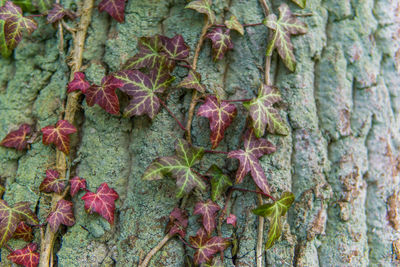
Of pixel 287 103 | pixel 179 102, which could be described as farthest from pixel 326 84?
pixel 179 102

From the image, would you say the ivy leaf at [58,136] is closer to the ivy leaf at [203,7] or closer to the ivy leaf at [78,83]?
the ivy leaf at [78,83]

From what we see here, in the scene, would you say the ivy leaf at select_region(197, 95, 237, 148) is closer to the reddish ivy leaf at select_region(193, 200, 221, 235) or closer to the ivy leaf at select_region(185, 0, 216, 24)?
the reddish ivy leaf at select_region(193, 200, 221, 235)

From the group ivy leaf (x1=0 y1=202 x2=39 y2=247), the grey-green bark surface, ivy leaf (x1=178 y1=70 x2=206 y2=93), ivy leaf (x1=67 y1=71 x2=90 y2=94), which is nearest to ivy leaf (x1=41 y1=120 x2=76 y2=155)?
the grey-green bark surface

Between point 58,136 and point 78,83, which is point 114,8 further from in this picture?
point 58,136

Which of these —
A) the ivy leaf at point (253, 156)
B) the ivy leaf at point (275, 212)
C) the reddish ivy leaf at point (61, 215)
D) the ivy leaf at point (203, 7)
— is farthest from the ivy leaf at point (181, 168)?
the ivy leaf at point (203, 7)

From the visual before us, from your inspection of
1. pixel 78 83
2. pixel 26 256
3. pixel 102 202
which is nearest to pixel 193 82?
pixel 78 83

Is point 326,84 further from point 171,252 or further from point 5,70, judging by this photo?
point 5,70

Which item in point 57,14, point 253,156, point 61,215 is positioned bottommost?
point 61,215
